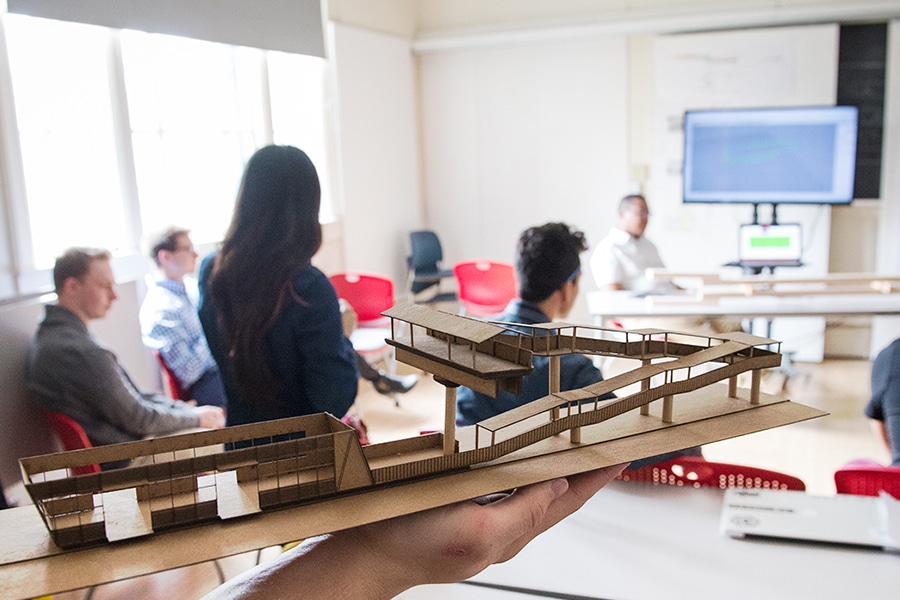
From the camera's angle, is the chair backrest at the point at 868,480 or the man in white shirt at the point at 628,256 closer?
the chair backrest at the point at 868,480

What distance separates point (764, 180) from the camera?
559cm

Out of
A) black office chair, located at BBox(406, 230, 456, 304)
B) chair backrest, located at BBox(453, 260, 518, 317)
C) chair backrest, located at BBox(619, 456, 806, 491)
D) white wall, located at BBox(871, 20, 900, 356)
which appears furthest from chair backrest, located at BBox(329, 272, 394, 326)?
white wall, located at BBox(871, 20, 900, 356)

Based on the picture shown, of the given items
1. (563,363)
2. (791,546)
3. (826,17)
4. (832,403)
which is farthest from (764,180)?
(791,546)

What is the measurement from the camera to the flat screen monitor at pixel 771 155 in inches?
212

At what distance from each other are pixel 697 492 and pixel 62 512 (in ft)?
4.77

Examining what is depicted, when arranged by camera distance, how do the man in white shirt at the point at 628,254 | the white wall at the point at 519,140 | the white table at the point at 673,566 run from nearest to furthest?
the white table at the point at 673,566
the man in white shirt at the point at 628,254
the white wall at the point at 519,140

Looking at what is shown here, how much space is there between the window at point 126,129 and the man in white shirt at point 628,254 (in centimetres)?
239

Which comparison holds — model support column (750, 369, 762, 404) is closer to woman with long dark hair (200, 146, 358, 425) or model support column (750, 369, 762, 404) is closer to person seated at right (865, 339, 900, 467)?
woman with long dark hair (200, 146, 358, 425)

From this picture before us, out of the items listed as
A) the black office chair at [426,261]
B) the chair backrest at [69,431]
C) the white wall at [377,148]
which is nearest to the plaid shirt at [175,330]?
the chair backrest at [69,431]

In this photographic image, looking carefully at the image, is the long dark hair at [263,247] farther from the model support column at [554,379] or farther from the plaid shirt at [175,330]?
the plaid shirt at [175,330]

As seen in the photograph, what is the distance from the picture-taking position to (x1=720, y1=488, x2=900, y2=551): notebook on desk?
5.05 feet

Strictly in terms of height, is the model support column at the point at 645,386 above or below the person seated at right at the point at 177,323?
above

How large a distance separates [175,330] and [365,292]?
166cm

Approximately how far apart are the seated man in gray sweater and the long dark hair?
3.85 ft
